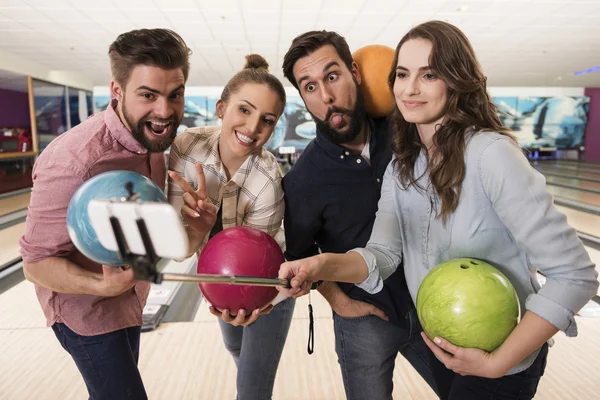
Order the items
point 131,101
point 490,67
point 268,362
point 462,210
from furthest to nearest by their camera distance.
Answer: point 490,67 → point 268,362 → point 131,101 → point 462,210

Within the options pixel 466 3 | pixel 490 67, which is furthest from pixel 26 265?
pixel 490 67

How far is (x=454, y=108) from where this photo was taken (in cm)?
94

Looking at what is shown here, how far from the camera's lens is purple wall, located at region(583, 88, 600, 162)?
1216cm

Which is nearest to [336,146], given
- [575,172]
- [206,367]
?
[206,367]

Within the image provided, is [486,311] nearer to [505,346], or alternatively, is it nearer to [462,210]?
[505,346]

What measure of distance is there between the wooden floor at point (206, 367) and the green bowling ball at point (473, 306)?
1.10 meters

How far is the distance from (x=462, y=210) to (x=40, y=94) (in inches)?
382

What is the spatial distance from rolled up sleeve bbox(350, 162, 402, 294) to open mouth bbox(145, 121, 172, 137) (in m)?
0.59

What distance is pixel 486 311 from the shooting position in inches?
32.4

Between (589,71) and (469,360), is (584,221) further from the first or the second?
(589,71)

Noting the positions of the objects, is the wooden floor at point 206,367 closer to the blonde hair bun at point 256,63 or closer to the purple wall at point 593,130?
the blonde hair bun at point 256,63

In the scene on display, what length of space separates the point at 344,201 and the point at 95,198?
28.1 inches

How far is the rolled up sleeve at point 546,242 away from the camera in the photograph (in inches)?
31.3

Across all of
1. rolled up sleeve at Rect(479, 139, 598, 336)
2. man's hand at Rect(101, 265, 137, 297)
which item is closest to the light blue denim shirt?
rolled up sleeve at Rect(479, 139, 598, 336)
